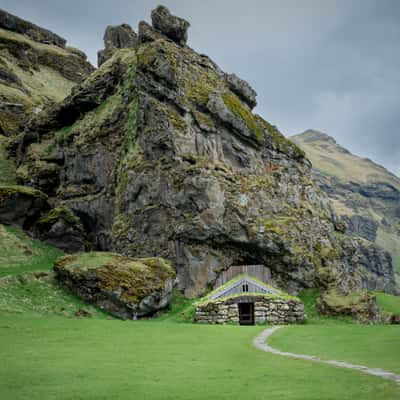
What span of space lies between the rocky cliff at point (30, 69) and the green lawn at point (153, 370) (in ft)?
211

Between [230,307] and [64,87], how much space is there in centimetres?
9175

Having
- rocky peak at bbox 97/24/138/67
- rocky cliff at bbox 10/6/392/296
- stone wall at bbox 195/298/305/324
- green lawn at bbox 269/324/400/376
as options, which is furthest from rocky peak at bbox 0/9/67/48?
green lawn at bbox 269/324/400/376

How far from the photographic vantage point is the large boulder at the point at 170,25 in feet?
191

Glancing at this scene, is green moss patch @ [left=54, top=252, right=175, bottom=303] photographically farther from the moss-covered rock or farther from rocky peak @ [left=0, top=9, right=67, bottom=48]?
rocky peak @ [left=0, top=9, right=67, bottom=48]

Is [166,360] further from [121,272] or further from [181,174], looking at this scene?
[181,174]

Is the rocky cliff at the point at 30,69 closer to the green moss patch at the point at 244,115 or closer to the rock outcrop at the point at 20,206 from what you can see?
the rock outcrop at the point at 20,206

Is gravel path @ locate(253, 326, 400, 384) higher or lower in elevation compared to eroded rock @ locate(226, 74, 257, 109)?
Result: lower

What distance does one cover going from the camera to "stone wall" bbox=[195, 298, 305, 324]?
1346 inches

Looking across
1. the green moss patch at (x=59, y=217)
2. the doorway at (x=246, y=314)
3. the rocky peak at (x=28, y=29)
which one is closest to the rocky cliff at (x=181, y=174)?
the green moss patch at (x=59, y=217)

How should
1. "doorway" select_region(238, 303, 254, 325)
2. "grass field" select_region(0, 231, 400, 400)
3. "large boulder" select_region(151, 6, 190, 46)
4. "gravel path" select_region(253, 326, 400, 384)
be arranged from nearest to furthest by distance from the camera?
"grass field" select_region(0, 231, 400, 400)
"gravel path" select_region(253, 326, 400, 384)
"doorway" select_region(238, 303, 254, 325)
"large boulder" select_region(151, 6, 190, 46)

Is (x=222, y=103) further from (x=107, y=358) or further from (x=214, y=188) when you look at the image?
(x=107, y=358)

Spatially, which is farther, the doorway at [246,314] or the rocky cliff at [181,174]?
the rocky cliff at [181,174]

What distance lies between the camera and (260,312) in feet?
115

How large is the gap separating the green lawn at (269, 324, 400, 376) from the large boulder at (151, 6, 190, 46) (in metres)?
45.9
